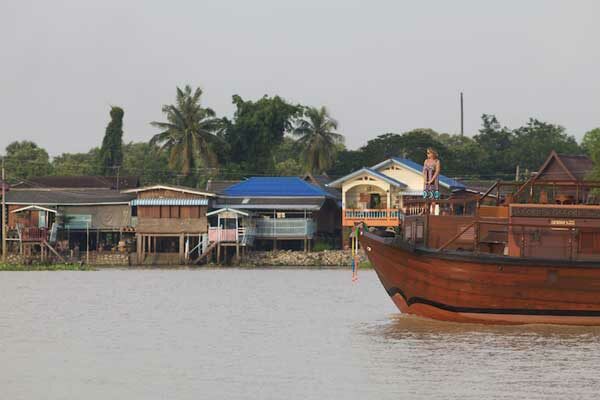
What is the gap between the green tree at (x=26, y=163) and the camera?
72.0 meters

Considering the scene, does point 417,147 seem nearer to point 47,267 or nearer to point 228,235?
point 228,235

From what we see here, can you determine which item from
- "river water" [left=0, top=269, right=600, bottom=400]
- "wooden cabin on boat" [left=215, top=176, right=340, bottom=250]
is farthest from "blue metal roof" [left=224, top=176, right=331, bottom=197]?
"river water" [left=0, top=269, right=600, bottom=400]

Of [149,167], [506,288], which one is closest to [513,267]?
Result: [506,288]

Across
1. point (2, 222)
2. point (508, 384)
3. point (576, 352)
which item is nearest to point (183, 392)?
point (508, 384)

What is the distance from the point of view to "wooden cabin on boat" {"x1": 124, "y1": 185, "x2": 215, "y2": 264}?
5212cm

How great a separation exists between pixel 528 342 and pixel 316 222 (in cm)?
3834

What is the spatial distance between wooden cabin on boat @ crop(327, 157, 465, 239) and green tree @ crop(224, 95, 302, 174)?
10986 millimetres

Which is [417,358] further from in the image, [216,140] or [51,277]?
[216,140]

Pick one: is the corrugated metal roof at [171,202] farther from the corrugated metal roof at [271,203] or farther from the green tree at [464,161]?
the green tree at [464,161]

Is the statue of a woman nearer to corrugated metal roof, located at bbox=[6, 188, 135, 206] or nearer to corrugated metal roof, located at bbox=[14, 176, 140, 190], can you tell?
corrugated metal roof, located at bbox=[6, 188, 135, 206]

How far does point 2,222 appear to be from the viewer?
54.1m

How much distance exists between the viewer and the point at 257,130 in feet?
217

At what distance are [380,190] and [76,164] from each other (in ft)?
100

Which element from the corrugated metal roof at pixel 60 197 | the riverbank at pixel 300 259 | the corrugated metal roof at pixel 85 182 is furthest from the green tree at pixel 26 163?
the riverbank at pixel 300 259
